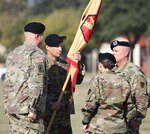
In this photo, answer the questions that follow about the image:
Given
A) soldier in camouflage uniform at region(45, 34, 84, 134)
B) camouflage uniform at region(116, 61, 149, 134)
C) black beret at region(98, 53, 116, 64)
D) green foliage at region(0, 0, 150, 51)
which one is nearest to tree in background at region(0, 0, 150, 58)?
green foliage at region(0, 0, 150, 51)

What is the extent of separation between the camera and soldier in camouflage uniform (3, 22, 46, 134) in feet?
25.4

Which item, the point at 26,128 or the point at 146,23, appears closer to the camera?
the point at 26,128

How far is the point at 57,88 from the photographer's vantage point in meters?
9.07

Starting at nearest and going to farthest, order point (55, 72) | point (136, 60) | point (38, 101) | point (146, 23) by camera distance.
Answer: point (38, 101)
point (55, 72)
point (146, 23)
point (136, 60)

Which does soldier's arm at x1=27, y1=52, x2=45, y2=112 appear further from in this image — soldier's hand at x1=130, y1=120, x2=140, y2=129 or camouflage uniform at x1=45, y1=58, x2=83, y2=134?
soldier's hand at x1=130, y1=120, x2=140, y2=129

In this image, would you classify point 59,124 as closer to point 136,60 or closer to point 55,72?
point 55,72

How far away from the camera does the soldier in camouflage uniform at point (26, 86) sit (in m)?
7.73

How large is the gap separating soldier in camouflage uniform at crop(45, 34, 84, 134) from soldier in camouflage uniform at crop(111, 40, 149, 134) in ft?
2.41

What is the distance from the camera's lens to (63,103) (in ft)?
29.9

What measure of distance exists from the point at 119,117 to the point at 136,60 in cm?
6314

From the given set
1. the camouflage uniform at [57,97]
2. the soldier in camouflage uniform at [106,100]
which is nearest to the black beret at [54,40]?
the camouflage uniform at [57,97]

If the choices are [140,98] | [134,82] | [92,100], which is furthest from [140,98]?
[92,100]

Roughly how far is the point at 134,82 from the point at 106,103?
0.76m

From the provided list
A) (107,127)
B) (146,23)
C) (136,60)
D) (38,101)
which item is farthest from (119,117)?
(136,60)
